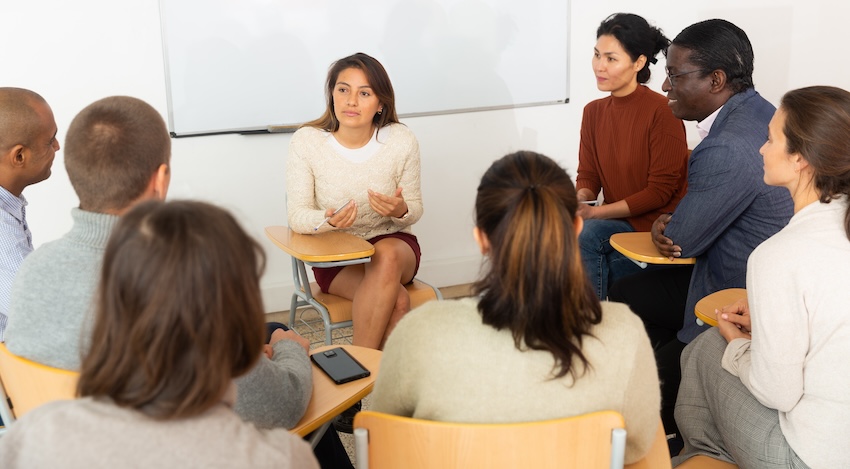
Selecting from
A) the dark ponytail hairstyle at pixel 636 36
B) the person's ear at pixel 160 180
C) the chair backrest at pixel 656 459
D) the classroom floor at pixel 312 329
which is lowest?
the classroom floor at pixel 312 329

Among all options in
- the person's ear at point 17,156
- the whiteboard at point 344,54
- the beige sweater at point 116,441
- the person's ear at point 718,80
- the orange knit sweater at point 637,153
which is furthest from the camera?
the whiteboard at point 344,54

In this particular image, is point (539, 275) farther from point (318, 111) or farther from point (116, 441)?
point (318, 111)

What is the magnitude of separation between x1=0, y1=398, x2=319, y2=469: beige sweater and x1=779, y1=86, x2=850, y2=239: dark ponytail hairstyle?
1.44 meters

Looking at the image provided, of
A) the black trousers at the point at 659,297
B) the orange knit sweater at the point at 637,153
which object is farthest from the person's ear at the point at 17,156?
the orange knit sweater at the point at 637,153

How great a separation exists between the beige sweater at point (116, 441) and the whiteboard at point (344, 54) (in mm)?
2910

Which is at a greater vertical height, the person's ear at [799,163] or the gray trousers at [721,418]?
the person's ear at [799,163]

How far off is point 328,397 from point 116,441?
0.68m

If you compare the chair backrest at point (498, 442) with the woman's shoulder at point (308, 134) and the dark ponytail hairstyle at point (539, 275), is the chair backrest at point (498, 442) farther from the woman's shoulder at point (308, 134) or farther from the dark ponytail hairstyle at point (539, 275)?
the woman's shoulder at point (308, 134)

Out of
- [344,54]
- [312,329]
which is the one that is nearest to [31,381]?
[312,329]

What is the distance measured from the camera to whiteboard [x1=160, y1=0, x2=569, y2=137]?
3713mm

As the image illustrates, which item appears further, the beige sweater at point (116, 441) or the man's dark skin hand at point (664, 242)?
the man's dark skin hand at point (664, 242)

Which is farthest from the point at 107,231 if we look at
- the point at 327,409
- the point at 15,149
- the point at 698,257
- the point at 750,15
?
the point at 750,15

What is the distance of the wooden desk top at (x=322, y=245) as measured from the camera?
258 cm

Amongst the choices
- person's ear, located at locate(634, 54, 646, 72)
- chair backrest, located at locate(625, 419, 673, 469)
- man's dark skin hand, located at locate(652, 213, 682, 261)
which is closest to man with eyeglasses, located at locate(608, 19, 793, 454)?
man's dark skin hand, located at locate(652, 213, 682, 261)
